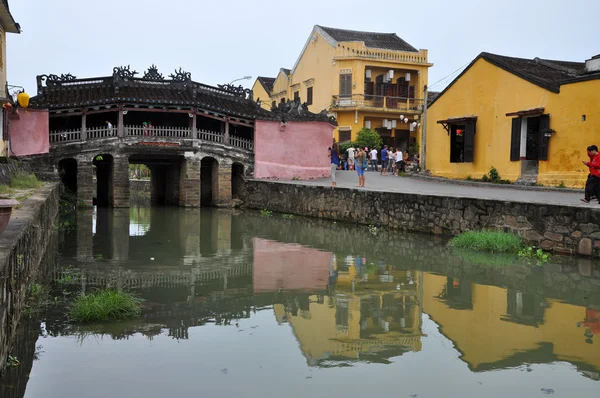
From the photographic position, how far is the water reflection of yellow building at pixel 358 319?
551 cm

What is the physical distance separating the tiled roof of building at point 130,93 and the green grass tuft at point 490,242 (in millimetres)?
14196

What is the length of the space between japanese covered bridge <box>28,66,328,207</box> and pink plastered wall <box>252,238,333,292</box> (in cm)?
1160

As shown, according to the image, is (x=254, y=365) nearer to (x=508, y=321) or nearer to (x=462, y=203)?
(x=508, y=321)

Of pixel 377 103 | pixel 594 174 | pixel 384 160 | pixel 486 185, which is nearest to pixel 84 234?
pixel 594 174

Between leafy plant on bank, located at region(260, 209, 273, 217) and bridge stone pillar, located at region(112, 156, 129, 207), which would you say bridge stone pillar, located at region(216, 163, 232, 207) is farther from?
bridge stone pillar, located at region(112, 156, 129, 207)

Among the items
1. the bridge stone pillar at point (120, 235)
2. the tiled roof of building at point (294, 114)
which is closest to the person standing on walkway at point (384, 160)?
the tiled roof of building at point (294, 114)

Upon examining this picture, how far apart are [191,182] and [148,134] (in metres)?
2.45

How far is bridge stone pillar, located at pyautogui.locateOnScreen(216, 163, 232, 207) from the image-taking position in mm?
24250

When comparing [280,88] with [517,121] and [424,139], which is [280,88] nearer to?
[424,139]

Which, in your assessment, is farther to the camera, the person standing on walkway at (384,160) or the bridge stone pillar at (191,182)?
the person standing on walkway at (384,160)

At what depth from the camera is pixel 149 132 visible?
76.9 feet

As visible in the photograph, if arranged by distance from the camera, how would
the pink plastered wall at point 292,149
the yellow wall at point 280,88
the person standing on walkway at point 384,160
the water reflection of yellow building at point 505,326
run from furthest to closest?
the yellow wall at point 280,88 < the person standing on walkway at point 384,160 < the pink plastered wall at point 292,149 < the water reflection of yellow building at point 505,326

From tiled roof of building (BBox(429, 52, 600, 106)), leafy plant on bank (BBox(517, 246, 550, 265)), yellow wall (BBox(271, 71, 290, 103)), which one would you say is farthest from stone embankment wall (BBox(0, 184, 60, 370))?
yellow wall (BBox(271, 71, 290, 103))

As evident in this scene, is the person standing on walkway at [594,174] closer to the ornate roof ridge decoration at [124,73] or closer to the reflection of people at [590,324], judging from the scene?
the reflection of people at [590,324]
